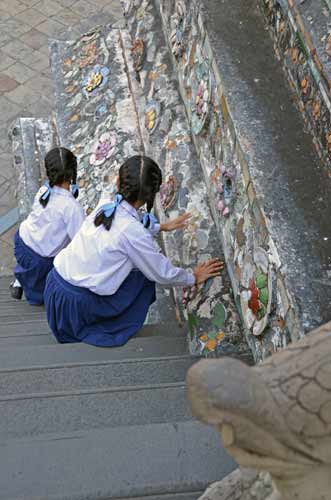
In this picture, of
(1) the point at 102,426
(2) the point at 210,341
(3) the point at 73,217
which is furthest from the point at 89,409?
(3) the point at 73,217

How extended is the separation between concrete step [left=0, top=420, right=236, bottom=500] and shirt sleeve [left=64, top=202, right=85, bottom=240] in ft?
6.46

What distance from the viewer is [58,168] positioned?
4.01 m

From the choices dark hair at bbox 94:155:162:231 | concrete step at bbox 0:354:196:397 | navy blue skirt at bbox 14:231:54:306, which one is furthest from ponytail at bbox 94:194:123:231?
navy blue skirt at bbox 14:231:54:306

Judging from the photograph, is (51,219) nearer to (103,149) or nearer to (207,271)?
(207,271)

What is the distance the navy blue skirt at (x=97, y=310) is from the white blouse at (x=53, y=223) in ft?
1.59

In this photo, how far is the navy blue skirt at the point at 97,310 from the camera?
143 inches

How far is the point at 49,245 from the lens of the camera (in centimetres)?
426

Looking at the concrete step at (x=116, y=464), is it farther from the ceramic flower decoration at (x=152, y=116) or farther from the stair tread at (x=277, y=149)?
the ceramic flower decoration at (x=152, y=116)

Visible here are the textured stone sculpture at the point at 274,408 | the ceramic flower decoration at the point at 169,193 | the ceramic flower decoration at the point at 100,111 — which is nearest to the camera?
the textured stone sculpture at the point at 274,408

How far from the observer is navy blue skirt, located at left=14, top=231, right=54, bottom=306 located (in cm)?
436

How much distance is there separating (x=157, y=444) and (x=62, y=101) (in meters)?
4.00

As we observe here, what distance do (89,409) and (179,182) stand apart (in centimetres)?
185

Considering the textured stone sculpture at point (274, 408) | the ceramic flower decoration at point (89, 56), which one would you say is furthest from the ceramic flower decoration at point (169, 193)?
the textured stone sculpture at point (274, 408)

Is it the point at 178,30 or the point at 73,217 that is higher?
the point at 178,30
